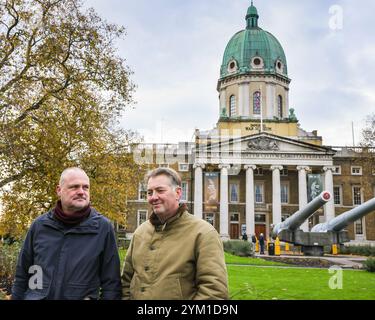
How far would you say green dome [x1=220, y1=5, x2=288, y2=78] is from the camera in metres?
60.9

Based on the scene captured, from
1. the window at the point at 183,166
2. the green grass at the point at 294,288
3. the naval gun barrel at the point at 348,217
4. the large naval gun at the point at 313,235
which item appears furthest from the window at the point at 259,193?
the green grass at the point at 294,288

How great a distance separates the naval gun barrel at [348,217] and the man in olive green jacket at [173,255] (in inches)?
829

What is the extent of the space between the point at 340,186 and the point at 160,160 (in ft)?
79.5

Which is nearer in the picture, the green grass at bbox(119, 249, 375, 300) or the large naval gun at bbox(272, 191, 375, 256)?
the green grass at bbox(119, 249, 375, 300)

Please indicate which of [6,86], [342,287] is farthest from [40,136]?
[342,287]

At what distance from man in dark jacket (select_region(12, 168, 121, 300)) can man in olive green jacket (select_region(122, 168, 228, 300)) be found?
0.72 feet

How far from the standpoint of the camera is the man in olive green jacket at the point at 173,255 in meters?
3.03

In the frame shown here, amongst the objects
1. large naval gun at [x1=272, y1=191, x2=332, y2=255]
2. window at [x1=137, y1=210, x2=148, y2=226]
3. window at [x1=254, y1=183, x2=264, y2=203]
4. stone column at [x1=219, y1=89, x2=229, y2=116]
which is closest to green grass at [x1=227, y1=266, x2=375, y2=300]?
large naval gun at [x1=272, y1=191, x2=332, y2=255]

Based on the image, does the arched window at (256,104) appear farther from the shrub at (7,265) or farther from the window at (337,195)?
the shrub at (7,265)

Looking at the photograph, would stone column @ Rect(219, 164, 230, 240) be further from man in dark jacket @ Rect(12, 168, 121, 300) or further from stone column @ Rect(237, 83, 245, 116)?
man in dark jacket @ Rect(12, 168, 121, 300)

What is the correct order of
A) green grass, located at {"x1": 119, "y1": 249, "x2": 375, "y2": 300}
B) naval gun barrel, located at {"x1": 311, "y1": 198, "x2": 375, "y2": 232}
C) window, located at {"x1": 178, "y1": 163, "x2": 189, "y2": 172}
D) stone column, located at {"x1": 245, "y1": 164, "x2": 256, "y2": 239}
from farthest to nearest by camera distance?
window, located at {"x1": 178, "y1": 163, "x2": 189, "y2": 172} → stone column, located at {"x1": 245, "y1": 164, "x2": 256, "y2": 239} → naval gun barrel, located at {"x1": 311, "y1": 198, "x2": 375, "y2": 232} → green grass, located at {"x1": 119, "y1": 249, "x2": 375, "y2": 300}

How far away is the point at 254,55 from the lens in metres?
61.2
